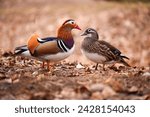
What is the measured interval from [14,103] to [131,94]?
1.08 meters

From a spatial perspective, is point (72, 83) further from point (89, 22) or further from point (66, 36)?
point (89, 22)

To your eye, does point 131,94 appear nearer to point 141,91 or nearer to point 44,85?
point 141,91

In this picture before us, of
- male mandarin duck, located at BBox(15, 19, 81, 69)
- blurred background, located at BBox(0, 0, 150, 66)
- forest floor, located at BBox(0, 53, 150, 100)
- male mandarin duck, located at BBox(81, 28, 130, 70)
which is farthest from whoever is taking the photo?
blurred background, located at BBox(0, 0, 150, 66)

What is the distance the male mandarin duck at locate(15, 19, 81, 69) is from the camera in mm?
5863

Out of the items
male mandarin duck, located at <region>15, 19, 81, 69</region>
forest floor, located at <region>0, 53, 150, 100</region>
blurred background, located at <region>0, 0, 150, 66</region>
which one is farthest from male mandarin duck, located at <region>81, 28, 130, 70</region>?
blurred background, located at <region>0, 0, 150, 66</region>

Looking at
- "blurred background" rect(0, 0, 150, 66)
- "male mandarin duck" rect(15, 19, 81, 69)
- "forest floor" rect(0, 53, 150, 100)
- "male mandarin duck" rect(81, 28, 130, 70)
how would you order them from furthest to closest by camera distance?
"blurred background" rect(0, 0, 150, 66) < "male mandarin duck" rect(81, 28, 130, 70) < "male mandarin duck" rect(15, 19, 81, 69) < "forest floor" rect(0, 53, 150, 100)

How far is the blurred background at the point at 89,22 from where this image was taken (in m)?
14.2

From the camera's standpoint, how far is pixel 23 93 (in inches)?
223

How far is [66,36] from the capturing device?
5895 millimetres

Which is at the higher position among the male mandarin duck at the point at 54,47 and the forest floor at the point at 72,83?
the male mandarin duck at the point at 54,47

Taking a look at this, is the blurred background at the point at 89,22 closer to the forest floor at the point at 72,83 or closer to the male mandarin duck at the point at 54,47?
the forest floor at the point at 72,83

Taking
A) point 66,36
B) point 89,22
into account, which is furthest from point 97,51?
point 89,22

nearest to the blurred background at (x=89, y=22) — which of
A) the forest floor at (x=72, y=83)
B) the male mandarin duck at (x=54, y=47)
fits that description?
the forest floor at (x=72, y=83)

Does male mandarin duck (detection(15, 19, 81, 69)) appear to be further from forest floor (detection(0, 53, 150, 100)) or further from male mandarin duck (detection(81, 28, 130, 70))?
male mandarin duck (detection(81, 28, 130, 70))
